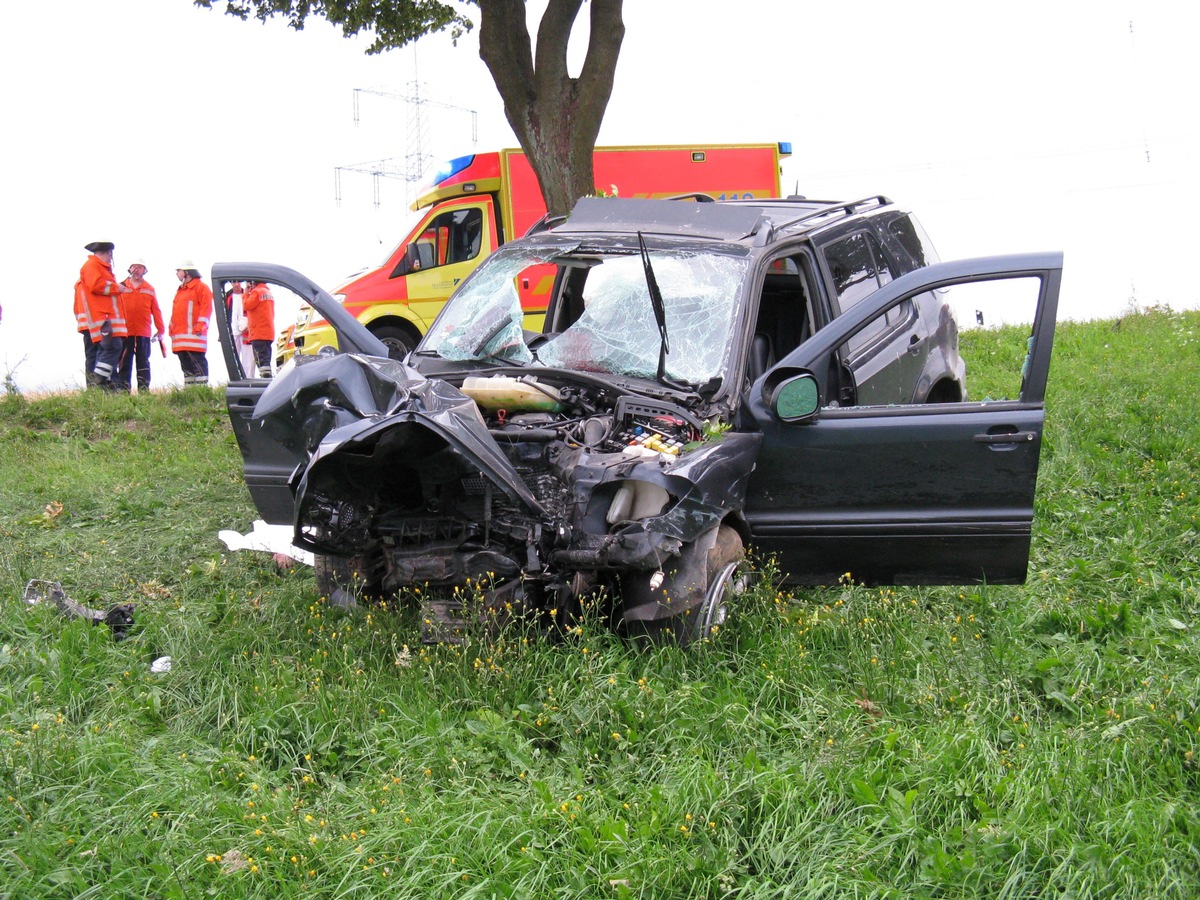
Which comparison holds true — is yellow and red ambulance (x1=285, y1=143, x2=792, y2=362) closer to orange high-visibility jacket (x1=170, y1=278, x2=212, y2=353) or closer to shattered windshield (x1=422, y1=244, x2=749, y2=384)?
orange high-visibility jacket (x1=170, y1=278, x2=212, y2=353)

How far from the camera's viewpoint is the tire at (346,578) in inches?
179

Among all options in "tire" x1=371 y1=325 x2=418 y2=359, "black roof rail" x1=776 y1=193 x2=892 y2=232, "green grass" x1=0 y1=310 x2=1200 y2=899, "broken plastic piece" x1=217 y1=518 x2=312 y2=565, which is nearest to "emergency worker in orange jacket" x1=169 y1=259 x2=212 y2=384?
"tire" x1=371 y1=325 x2=418 y2=359

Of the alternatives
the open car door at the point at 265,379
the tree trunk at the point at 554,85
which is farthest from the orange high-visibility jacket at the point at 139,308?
the open car door at the point at 265,379

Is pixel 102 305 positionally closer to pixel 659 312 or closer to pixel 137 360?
pixel 137 360

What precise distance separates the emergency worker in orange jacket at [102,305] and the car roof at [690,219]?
7.91 metres

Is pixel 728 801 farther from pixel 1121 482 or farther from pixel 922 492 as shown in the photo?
pixel 1121 482

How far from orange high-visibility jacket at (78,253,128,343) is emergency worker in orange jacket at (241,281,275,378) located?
252 centimetres

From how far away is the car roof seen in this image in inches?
213

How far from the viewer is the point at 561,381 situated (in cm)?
480

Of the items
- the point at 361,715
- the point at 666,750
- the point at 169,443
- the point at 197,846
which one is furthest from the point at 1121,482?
the point at 169,443

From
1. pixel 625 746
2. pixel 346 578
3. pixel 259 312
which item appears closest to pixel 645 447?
pixel 625 746

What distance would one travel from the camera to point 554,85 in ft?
33.1

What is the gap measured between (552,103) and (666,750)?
25.5 feet

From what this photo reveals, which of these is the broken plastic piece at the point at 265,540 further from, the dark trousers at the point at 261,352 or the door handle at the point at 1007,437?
the dark trousers at the point at 261,352
